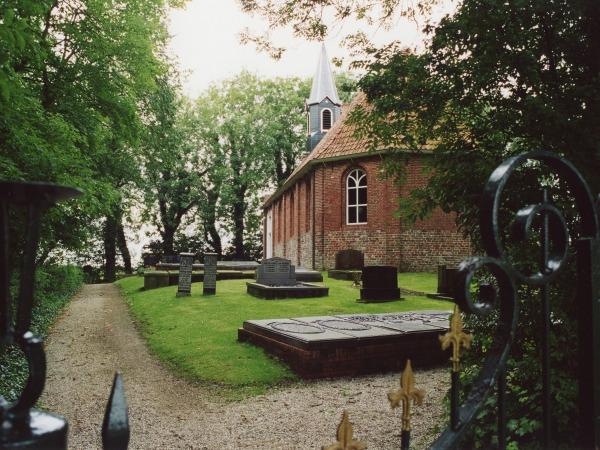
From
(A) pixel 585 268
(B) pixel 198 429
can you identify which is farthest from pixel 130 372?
(A) pixel 585 268

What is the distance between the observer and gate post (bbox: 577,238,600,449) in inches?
64.4

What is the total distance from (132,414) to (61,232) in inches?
227

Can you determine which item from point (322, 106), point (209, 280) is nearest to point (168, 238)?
point (322, 106)

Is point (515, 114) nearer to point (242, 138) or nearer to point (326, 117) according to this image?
point (326, 117)

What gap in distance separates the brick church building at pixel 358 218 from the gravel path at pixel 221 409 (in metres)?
14.0

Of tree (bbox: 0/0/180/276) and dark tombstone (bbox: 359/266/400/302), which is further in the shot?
dark tombstone (bbox: 359/266/400/302)

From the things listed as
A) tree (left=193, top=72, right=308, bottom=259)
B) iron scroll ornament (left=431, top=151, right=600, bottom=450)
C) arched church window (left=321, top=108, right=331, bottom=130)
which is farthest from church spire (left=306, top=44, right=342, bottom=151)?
iron scroll ornament (left=431, top=151, right=600, bottom=450)

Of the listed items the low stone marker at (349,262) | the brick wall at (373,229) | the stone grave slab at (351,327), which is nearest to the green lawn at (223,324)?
the stone grave slab at (351,327)

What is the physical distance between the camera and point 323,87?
1432 inches

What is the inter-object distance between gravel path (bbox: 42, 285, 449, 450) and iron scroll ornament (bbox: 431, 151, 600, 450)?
4067mm

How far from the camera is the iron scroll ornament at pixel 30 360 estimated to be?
0.98 meters

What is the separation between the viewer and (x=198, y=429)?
5.70 m

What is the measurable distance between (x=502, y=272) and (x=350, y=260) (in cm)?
2129

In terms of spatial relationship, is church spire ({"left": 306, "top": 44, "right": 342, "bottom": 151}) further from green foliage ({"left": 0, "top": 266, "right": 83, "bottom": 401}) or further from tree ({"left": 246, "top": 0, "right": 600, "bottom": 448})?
tree ({"left": 246, "top": 0, "right": 600, "bottom": 448})
